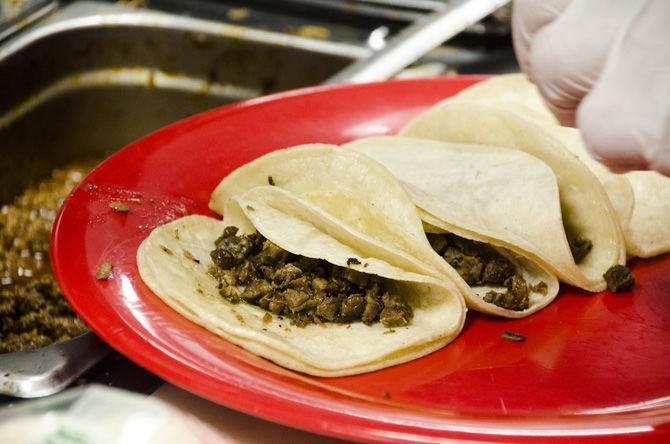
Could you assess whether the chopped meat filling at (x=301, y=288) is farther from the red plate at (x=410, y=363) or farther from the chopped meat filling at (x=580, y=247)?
the chopped meat filling at (x=580, y=247)

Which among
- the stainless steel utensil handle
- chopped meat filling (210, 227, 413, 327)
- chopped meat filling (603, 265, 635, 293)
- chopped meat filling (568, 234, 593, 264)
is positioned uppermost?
the stainless steel utensil handle

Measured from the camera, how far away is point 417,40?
9.32 ft

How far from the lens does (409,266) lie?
1.69 meters

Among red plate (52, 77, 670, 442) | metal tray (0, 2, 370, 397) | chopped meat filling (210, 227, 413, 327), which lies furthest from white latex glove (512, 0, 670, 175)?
metal tray (0, 2, 370, 397)

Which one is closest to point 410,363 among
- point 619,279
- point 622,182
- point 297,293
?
point 297,293

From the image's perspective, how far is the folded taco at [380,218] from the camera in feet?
5.58

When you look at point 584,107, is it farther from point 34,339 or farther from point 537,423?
point 34,339

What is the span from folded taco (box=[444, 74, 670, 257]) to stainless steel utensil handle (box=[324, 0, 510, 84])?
0.47 m

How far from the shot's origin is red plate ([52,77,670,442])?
134 cm

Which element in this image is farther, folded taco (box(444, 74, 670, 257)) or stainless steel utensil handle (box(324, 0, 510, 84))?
stainless steel utensil handle (box(324, 0, 510, 84))

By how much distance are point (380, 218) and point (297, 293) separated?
257 mm

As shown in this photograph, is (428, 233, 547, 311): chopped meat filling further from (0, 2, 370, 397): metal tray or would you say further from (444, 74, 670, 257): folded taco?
(0, 2, 370, 397): metal tray

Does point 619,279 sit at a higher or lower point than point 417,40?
lower

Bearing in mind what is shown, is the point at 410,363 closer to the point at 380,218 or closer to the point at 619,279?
the point at 380,218
